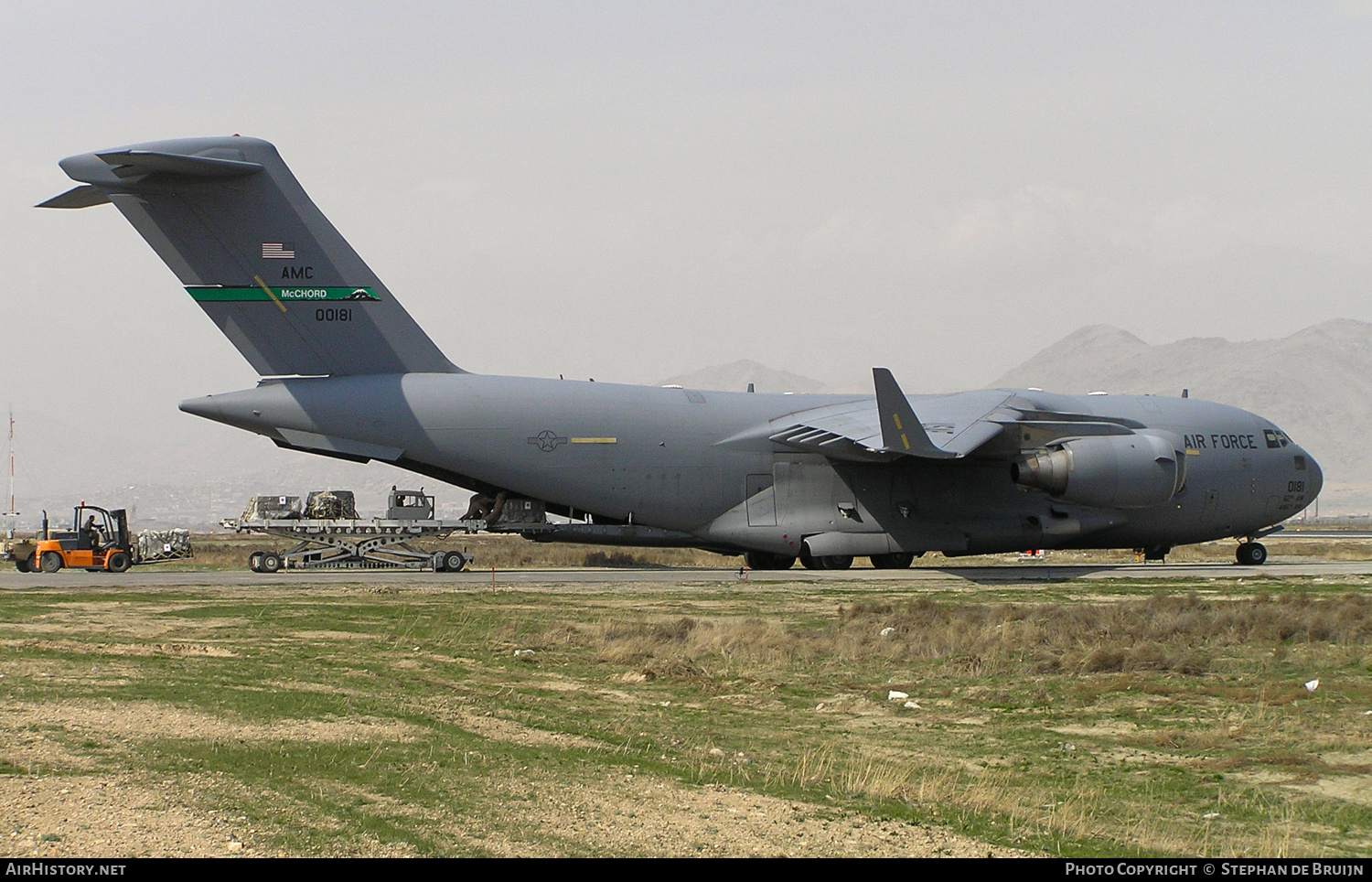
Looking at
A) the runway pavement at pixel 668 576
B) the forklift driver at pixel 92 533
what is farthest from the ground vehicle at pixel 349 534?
the forklift driver at pixel 92 533

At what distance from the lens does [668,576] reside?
26.9m

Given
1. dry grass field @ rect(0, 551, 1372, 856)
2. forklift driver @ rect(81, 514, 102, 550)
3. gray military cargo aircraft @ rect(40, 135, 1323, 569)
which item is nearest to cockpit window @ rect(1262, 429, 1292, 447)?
gray military cargo aircraft @ rect(40, 135, 1323, 569)

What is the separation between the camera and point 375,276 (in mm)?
26203

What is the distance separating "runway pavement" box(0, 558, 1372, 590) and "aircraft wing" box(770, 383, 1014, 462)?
104 inches

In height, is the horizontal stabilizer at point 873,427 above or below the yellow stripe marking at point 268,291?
below

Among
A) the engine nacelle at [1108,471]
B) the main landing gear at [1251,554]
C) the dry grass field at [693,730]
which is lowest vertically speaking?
the dry grass field at [693,730]

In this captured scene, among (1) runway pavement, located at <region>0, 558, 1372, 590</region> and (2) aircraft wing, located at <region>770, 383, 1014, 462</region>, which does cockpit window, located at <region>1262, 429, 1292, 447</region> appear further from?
(2) aircraft wing, located at <region>770, 383, 1014, 462</region>

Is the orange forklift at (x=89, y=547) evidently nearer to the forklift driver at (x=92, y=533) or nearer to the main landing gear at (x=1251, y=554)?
the forklift driver at (x=92, y=533)

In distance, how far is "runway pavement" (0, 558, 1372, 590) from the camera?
24688mm

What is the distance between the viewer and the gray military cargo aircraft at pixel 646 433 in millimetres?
25047

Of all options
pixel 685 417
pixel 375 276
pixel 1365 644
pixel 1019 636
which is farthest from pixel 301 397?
pixel 1365 644

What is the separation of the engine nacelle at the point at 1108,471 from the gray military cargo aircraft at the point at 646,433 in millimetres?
55
